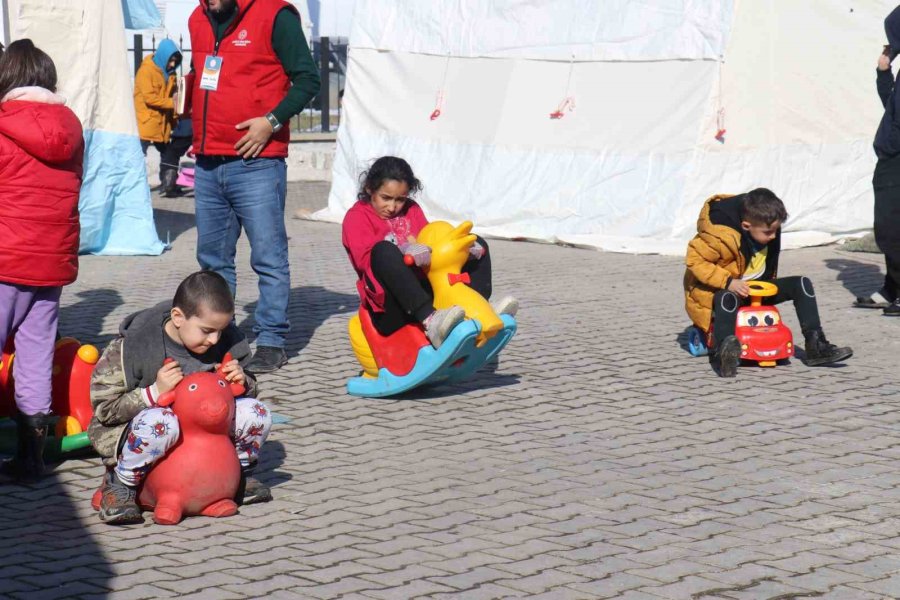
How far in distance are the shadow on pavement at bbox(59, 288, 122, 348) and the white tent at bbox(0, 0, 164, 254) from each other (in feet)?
6.29

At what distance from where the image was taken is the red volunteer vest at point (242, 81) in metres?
7.50

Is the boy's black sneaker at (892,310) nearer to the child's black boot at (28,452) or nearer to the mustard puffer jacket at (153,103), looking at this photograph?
the child's black boot at (28,452)

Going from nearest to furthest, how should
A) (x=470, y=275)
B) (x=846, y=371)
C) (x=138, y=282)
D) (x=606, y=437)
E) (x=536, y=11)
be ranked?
(x=606, y=437)
(x=470, y=275)
(x=846, y=371)
(x=138, y=282)
(x=536, y=11)

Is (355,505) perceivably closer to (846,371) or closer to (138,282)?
(846,371)

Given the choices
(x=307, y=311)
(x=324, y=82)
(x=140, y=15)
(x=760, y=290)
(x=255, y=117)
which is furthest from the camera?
(x=324, y=82)

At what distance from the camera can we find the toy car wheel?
26.4ft

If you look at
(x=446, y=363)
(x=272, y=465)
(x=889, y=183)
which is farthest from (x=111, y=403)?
(x=889, y=183)

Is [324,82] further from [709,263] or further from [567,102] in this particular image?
[709,263]

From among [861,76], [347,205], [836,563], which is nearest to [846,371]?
[836,563]

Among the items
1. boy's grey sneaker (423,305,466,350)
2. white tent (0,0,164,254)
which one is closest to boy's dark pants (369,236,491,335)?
boy's grey sneaker (423,305,466,350)

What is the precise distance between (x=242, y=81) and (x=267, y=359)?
1576 millimetres

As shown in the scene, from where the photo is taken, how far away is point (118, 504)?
16.0ft

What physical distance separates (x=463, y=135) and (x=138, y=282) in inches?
184

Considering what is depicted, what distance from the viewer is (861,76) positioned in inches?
528
